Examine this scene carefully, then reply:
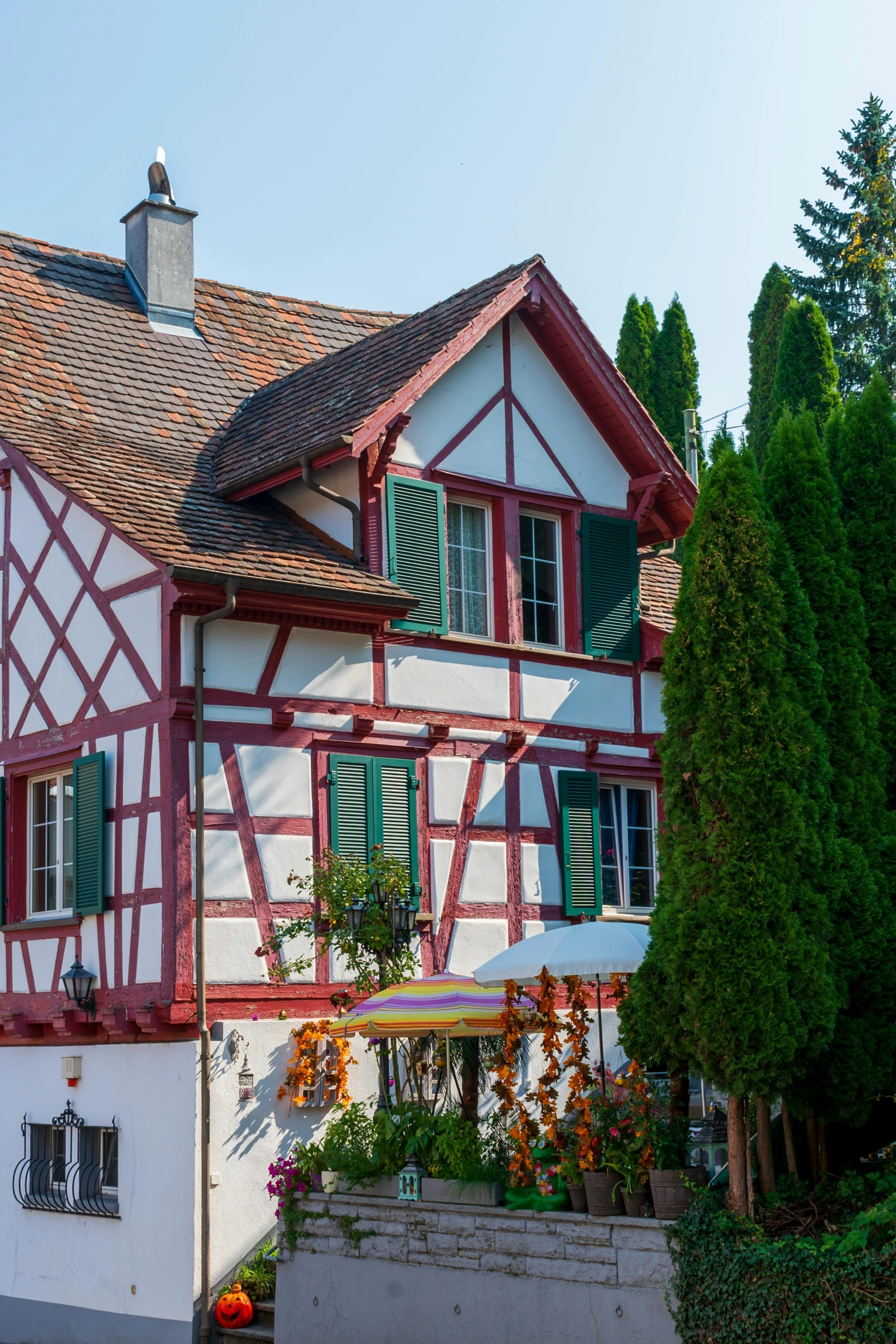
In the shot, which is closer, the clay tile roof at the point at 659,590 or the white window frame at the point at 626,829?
the white window frame at the point at 626,829

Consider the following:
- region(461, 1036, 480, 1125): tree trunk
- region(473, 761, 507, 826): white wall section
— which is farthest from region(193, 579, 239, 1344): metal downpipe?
region(473, 761, 507, 826): white wall section

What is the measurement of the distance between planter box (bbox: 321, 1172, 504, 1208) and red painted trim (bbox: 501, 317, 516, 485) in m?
6.89

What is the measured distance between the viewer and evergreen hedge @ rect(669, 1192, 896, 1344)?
27.4ft

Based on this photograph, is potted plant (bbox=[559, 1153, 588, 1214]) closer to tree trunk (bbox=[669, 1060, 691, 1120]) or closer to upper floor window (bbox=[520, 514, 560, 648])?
tree trunk (bbox=[669, 1060, 691, 1120])

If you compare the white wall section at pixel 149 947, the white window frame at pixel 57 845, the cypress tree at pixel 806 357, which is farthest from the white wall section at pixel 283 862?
the cypress tree at pixel 806 357

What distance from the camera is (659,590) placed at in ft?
61.4

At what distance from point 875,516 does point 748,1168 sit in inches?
157

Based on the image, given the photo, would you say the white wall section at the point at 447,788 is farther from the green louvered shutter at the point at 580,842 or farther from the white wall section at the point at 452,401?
the white wall section at the point at 452,401

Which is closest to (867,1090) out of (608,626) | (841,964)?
(841,964)

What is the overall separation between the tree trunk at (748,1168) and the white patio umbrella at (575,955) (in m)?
1.77

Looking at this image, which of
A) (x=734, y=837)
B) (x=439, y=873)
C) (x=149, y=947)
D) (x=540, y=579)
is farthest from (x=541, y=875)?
(x=734, y=837)

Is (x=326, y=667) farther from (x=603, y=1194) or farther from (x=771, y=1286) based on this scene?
(x=771, y=1286)

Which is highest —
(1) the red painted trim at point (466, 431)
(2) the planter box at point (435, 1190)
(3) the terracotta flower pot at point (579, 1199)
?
(1) the red painted trim at point (466, 431)

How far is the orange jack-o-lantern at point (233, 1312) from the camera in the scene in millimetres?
12625
